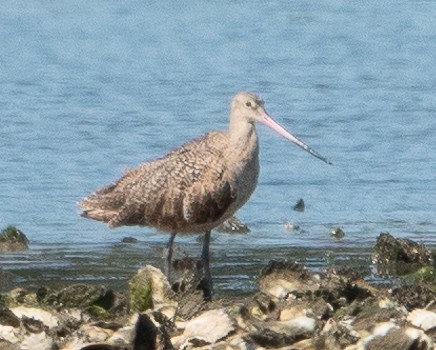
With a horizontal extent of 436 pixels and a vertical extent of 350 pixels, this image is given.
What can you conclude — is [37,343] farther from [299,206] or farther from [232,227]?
[299,206]

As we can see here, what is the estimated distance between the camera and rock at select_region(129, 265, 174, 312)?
816 centimetres

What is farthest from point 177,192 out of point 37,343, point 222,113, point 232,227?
point 222,113

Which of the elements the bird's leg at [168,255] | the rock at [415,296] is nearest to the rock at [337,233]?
the bird's leg at [168,255]

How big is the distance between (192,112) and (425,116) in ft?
7.78

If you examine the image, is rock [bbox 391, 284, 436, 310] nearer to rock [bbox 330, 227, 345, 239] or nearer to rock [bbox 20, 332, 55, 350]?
rock [bbox 20, 332, 55, 350]

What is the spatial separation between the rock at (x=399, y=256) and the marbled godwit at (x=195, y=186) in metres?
0.95

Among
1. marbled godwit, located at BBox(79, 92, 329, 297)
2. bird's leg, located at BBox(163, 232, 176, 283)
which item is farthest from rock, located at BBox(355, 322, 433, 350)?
bird's leg, located at BBox(163, 232, 176, 283)

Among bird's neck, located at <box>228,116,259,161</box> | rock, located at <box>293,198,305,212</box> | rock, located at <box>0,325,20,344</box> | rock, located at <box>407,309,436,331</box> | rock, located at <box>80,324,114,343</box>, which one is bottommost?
rock, located at <box>0,325,20,344</box>

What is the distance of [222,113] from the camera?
16.7 m

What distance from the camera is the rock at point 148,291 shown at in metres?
8.16

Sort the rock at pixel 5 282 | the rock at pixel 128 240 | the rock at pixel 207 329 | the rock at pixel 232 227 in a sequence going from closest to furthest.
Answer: the rock at pixel 207 329 → the rock at pixel 5 282 → the rock at pixel 128 240 → the rock at pixel 232 227

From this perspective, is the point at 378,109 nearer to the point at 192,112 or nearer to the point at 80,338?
the point at 192,112

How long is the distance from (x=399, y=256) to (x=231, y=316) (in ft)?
10.8

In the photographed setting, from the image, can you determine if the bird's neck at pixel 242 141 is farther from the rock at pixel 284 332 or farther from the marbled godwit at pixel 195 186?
the rock at pixel 284 332
